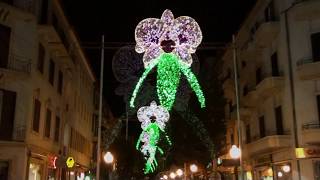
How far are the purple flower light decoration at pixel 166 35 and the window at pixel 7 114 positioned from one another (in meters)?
8.76

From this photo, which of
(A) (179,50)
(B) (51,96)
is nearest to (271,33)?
(A) (179,50)

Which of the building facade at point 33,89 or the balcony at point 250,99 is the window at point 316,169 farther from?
the building facade at point 33,89

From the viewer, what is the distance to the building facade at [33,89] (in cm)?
2289

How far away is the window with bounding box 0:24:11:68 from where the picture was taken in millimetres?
23156

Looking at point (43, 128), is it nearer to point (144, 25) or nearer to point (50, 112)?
point (50, 112)

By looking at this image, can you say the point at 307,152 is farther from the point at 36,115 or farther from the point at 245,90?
the point at 36,115

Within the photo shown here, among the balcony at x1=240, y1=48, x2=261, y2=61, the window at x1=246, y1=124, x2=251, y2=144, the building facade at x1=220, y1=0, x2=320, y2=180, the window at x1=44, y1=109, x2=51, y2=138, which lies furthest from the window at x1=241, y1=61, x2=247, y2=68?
the window at x1=44, y1=109, x2=51, y2=138

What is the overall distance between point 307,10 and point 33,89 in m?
16.3

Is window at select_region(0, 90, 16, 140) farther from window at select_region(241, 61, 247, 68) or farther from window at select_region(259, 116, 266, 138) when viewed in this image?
window at select_region(241, 61, 247, 68)

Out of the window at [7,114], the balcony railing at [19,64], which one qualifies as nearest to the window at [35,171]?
the window at [7,114]

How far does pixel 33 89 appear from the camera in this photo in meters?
24.8

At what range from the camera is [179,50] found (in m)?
18.6

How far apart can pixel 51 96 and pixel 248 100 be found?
15.2m

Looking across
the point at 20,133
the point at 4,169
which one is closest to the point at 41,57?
the point at 20,133
